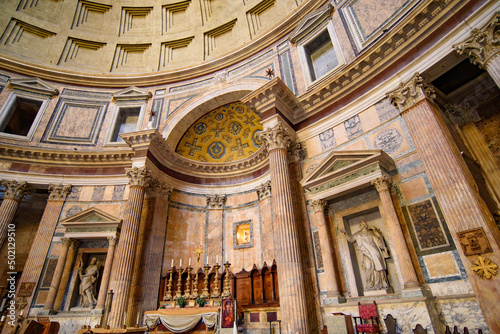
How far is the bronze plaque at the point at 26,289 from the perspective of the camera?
33.8 feet

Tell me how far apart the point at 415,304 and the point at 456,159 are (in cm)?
342

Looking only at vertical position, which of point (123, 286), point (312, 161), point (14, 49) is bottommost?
point (123, 286)

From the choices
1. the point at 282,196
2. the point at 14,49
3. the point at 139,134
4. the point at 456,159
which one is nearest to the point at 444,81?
the point at 456,159

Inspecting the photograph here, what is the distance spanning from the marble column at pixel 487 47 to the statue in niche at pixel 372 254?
4.50 metres

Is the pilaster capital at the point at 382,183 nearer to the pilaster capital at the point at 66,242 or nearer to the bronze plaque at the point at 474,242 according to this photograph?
the bronze plaque at the point at 474,242

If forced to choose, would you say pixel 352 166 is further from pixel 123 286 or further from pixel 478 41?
pixel 123 286

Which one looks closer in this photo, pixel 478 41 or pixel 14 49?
pixel 478 41

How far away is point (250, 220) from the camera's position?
1288 cm

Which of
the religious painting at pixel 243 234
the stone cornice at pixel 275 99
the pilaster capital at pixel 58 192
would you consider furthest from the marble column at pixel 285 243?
the pilaster capital at pixel 58 192

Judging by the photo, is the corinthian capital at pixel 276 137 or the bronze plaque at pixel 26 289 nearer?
the corinthian capital at pixel 276 137

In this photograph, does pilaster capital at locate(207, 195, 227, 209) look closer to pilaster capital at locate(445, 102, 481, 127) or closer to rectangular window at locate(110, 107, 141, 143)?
rectangular window at locate(110, 107, 141, 143)

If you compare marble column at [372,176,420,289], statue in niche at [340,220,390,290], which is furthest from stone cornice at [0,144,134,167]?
marble column at [372,176,420,289]

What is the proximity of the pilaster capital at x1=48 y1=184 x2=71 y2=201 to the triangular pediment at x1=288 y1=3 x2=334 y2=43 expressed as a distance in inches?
498

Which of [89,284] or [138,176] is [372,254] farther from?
[89,284]
